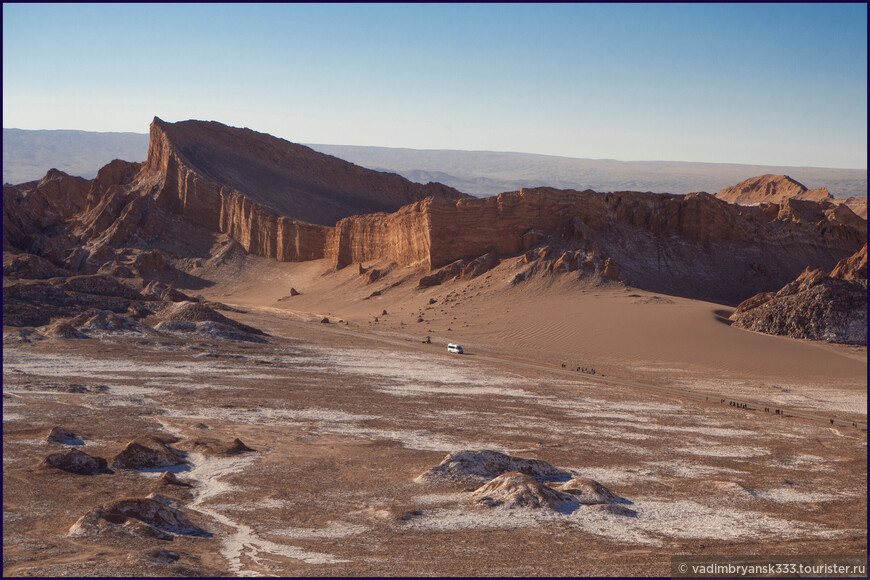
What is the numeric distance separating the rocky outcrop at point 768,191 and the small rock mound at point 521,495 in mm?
80474

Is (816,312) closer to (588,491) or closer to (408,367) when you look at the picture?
(408,367)

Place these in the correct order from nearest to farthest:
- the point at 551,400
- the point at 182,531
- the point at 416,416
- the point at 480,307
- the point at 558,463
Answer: the point at 182,531 < the point at 558,463 < the point at 416,416 < the point at 551,400 < the point at 480,307

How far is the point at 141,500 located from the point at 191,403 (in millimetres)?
11822

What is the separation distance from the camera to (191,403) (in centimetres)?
2573

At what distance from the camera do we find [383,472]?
60.7 feet

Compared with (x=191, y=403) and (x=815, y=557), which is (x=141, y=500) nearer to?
(x=815, y=557)

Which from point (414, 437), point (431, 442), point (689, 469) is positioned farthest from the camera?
point (414, 437)

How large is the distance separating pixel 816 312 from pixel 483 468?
3251 cm

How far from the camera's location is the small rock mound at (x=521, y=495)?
15.8 meters

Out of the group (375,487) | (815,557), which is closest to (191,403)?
(375,487)

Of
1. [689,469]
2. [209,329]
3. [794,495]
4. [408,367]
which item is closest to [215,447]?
[689,469]

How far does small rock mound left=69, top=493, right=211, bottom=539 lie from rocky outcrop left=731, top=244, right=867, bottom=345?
37.4m

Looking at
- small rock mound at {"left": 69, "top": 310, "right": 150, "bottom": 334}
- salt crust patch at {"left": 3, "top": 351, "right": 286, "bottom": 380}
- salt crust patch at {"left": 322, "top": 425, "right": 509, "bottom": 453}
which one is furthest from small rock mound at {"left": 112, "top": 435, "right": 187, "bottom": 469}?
small rock mound at {"left": 69, "top": 310, "right": 150, "bottom": 334}

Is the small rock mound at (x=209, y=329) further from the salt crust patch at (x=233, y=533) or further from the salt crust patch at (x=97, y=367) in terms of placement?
the salt crust patch at (x=233, y=533)
